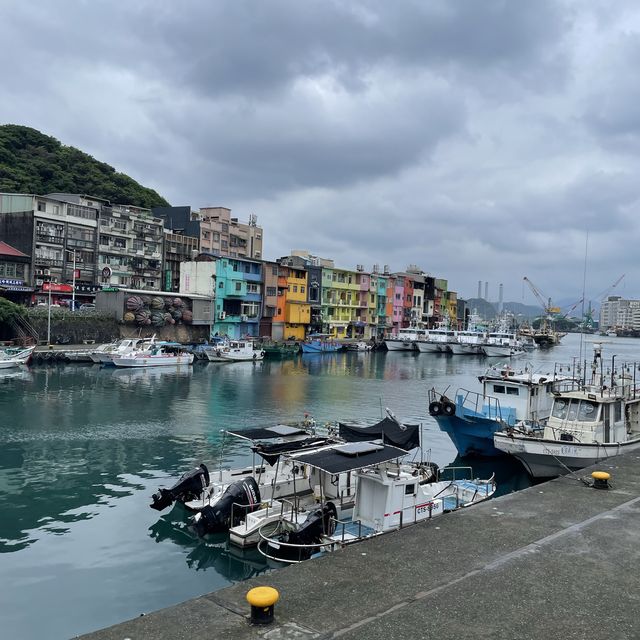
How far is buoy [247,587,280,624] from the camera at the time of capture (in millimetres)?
7777

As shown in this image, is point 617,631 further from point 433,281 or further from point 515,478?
point 433,281

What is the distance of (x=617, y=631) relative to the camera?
779cm

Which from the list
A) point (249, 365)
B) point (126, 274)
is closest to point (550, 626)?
point (249, 365)

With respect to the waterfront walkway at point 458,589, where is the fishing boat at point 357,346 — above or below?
above

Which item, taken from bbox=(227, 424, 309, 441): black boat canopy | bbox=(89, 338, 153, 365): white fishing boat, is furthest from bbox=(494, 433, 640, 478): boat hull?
bbox=(89, 338, 153, 365): white fishing boat

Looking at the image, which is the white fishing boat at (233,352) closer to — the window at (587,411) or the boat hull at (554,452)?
the boat hull at (554,452)

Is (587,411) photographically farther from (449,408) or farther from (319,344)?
(319,344)

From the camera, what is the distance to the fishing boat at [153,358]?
5578 cm

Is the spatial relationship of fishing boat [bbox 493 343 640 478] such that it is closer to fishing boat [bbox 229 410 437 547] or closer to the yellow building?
fishing boat [bbox 229 410 437 547]

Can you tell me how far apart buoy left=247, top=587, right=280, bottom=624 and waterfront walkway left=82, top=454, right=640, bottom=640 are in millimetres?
125

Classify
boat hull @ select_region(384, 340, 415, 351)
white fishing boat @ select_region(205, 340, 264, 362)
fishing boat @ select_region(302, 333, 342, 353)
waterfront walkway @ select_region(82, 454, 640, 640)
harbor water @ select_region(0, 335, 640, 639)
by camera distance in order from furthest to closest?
boat hull @ select_region(384, 340, 415, 351), fishing boat @ select_region(302, 333, 342, 353), white fishing boat @ select_region(205, 340, 264, 362), harbor water @ select_region(0, 335, 640, 639), waterfront walkway @ select_region(82, 454, 640, 640)

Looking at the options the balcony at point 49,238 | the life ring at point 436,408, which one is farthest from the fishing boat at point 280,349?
the life ring at point 436,408

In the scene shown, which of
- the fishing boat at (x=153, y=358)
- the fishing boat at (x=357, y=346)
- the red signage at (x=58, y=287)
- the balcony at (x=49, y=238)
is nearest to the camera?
the fishing boat at (x=153, y=358)

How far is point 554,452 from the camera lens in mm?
20578
